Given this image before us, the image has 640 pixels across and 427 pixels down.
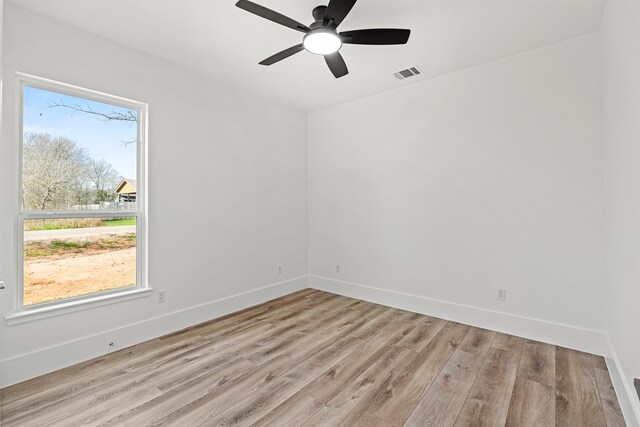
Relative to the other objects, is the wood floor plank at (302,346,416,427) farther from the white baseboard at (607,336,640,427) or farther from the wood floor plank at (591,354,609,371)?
the wood floor plank at (591,354,609,371)

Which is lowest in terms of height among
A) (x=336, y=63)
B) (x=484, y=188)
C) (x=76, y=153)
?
(x=484, y=188)

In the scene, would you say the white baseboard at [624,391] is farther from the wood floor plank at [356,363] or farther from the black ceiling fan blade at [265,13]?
the black ceiling fan blade at [265,13]

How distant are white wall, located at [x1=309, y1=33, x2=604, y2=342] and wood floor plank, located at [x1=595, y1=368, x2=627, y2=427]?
1.74ft

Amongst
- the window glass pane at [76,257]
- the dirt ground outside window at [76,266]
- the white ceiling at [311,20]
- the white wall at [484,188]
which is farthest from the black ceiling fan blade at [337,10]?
the dirt ground outside window at [76,266]

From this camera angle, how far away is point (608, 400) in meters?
1.97

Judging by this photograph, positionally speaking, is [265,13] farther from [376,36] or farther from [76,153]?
[76,153]

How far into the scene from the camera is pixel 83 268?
2.62 metres

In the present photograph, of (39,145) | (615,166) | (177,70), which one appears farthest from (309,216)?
(615,166)

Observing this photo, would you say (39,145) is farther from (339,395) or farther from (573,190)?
(573,190)

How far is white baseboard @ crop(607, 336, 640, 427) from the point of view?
1.70 metres

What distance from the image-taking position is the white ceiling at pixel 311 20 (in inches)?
88.8

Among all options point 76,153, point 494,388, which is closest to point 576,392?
point 494,388

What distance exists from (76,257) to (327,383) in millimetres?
2346

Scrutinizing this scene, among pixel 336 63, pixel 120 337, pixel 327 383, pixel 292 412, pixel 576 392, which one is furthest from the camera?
pixel 120 337
